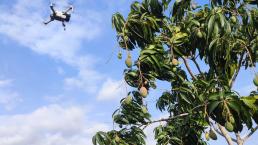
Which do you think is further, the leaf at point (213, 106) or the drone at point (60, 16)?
the drone at point (60, 16)

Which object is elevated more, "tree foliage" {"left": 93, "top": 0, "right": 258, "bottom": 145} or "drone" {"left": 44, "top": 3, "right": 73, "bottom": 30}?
"drone" {"left": 44, "top": 3, "right": 73, "bottom": 30}

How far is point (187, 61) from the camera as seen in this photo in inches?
312

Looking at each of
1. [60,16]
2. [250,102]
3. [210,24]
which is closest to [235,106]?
[250,102]

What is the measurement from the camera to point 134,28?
24.4ft

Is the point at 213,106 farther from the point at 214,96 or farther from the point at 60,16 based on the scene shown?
the point at 60,16

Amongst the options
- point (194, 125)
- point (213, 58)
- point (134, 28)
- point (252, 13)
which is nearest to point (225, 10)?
point (252, 13)


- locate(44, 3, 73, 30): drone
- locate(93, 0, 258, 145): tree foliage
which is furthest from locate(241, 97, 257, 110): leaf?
locate(44, 3, 73, 30): drone

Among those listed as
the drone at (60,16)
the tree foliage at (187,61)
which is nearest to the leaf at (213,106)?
the tree foliage at (187,61)

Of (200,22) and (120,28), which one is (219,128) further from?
(120,28)

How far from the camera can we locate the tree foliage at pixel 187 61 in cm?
647

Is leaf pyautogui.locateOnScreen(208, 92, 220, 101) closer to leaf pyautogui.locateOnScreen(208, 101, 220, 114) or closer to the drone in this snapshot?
leaf pyautogui.locateOnScreen(208, 101, 220, 114)

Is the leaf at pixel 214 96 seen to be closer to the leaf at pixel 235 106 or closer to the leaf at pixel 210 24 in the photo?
the leaf at pixel 235 106

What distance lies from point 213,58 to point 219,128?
4.49ft

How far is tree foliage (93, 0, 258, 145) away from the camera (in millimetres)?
6473
